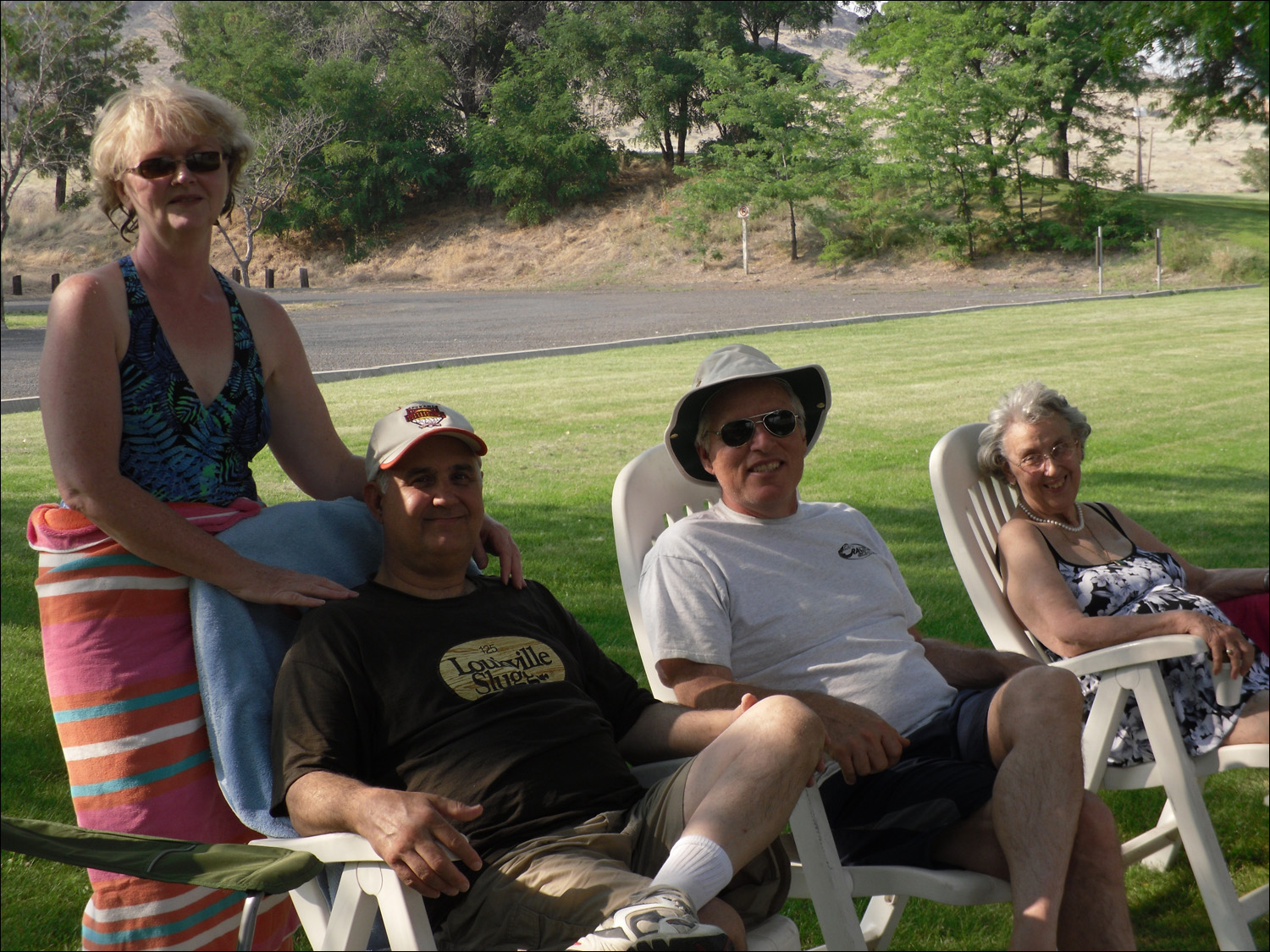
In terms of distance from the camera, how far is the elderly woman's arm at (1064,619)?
3023 millimetres

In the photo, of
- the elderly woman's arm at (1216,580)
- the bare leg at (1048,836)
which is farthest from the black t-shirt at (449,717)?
the elderly woman's arm at (1216,580)

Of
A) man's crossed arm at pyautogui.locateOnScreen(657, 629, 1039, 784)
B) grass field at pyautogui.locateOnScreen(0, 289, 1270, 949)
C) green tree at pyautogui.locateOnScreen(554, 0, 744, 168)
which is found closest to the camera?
man's crossed arm at pyautogui.locateOnScreen(657, 629, 1039, 784)

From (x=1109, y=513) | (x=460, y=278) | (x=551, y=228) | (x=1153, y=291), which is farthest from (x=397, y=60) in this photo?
(x=1109, y=513)

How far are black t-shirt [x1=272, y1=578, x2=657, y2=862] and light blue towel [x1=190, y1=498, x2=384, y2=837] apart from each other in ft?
0.24

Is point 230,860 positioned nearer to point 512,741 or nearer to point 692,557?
point 512,741

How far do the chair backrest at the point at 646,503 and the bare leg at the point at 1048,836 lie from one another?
0.94 meters

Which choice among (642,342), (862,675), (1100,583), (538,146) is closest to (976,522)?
(1100,583)

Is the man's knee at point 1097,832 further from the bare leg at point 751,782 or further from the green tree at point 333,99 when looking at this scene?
the green tree at point 333,99

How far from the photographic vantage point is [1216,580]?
3.56 m

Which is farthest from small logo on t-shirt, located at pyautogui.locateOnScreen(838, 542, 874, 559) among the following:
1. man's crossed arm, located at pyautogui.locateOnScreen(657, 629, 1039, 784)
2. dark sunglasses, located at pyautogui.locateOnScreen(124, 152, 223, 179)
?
dark sunglasses, located at pyautogui.locateOnScreen(124, 152, 223, 179)

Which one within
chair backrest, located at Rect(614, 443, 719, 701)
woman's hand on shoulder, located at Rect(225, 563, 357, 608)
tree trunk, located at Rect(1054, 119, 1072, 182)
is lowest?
chair backrest, located at Rect(614, 443, 719, 701)

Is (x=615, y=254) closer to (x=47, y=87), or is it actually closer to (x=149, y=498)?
(x=47, y=87)

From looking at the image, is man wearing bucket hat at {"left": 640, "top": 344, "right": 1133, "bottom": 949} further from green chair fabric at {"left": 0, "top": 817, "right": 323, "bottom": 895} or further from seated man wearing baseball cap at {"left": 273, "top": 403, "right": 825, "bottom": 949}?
green chair fabric at {"left": 0, "top": 817, "right": 323, "bottom": 895}

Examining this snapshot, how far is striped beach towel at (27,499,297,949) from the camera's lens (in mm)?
2191
